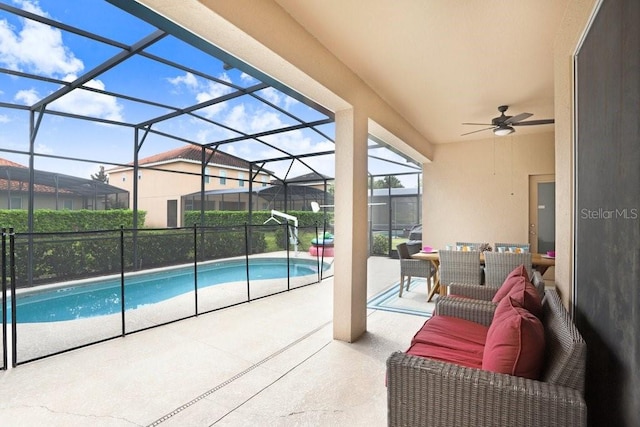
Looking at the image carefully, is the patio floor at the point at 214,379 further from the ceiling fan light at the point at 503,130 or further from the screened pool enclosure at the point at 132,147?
the ceiling fan light at the point at 503,130

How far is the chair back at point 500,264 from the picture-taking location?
3885mm

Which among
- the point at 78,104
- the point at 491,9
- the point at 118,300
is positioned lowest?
the point at 118,300

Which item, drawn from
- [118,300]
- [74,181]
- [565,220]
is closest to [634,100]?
[565,220]

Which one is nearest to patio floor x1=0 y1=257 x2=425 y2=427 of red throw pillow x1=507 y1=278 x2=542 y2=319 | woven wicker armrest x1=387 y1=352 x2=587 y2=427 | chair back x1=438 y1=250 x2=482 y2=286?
woven wicker armrest x1=387 y1=352 x2=587 y2=427

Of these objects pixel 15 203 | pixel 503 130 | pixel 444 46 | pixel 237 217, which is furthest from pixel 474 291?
pixel 237 217

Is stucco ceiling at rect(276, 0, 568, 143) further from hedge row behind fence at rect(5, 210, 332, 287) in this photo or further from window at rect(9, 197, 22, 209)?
window at rect(9, 197, 22, 209)

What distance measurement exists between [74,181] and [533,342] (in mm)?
7925

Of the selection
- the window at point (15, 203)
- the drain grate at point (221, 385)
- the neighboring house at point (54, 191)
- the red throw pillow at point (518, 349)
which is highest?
the neighboring house at point (54, 191)

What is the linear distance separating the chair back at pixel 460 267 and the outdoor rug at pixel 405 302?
1.53 ft

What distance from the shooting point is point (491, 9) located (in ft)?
7.61

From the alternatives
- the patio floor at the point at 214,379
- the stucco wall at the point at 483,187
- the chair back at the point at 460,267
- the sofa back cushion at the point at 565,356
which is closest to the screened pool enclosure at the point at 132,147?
the patio floor at the point at 214,379

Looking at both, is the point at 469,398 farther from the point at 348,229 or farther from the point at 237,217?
the point at 237,217

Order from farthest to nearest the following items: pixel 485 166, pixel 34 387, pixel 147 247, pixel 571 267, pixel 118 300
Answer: pixel 147 247 → pixel 485 166 → pixel 118 300 → pixel 34 387 → pixel 571 267

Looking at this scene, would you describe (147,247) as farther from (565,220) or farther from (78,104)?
(565,220)
